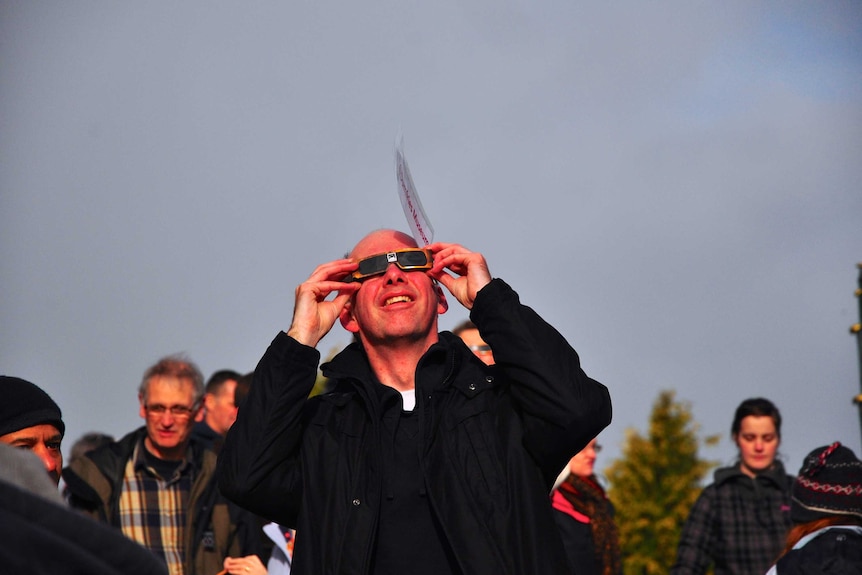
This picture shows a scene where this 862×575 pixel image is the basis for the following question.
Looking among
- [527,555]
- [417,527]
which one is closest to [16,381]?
[417,527]

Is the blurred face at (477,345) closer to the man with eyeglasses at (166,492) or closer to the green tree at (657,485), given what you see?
the man with eyeglasses at (166,492)

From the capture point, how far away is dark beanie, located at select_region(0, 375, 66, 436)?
389cm

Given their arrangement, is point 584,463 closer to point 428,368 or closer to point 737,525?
point 737,525

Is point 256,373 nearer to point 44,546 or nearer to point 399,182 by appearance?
point 399,182

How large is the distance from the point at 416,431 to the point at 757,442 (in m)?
5.24

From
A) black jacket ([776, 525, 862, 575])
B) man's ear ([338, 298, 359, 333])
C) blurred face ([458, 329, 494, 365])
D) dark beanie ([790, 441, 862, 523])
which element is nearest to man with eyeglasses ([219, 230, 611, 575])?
man's ear ([338, 298, 359, 333])

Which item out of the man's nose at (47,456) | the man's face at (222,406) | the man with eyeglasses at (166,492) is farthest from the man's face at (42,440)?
the man's face at (222,406)

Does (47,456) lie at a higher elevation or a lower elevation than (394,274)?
lower

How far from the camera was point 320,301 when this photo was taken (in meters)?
4.56

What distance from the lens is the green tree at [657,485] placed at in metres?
27.3

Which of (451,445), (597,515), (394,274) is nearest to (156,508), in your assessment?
(597,515)

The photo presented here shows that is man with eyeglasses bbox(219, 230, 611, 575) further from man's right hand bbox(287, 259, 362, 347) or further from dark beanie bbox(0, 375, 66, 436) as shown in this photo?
dark beanie bbox(0, 375, 66, 436)

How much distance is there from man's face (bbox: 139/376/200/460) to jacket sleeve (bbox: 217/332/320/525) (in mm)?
3112

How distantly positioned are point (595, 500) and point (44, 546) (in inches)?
273
